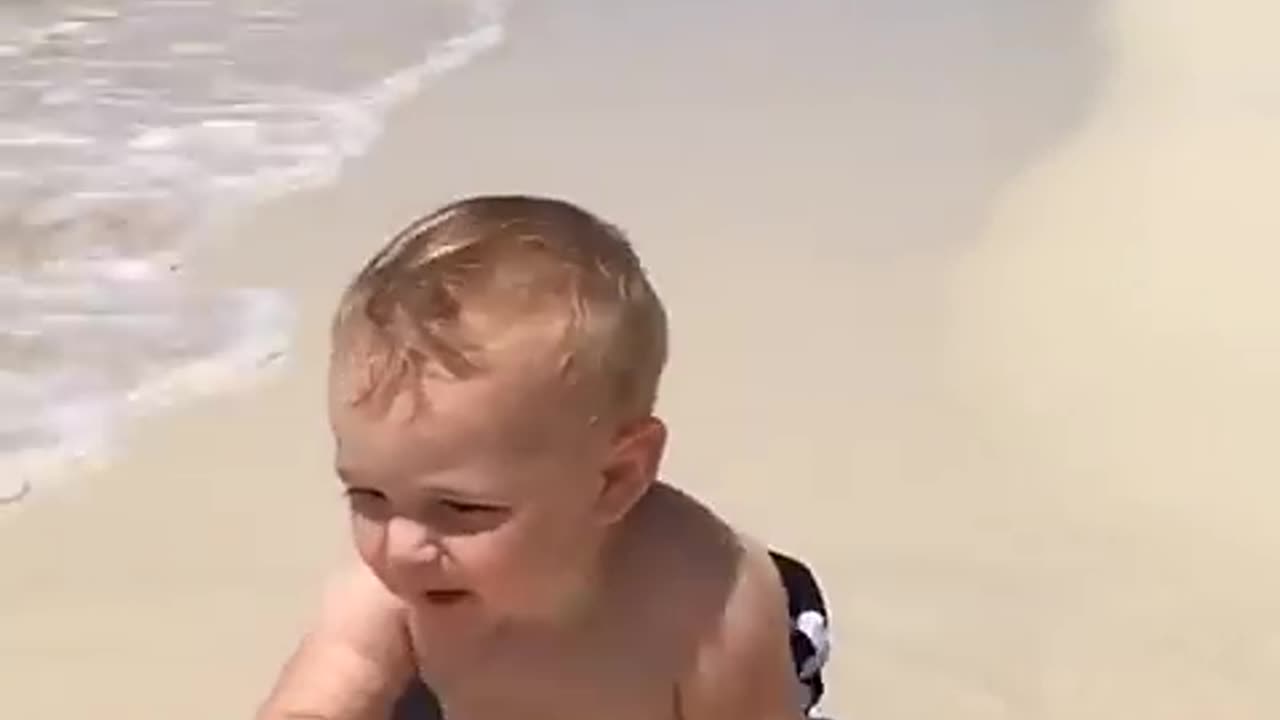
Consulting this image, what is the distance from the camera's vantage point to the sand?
1.33 meters

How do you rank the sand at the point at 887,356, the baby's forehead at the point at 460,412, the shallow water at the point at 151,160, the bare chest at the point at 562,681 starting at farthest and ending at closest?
the shallow water at the point at 151,160 → the sand at the point at 887,356 → the bare chest at the point at 562,681 → the baby's forehead at the point at 460,412

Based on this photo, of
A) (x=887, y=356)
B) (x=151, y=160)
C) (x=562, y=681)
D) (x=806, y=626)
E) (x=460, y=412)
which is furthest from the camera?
(x=151, y=160)

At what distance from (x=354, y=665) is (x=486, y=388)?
0.19 m

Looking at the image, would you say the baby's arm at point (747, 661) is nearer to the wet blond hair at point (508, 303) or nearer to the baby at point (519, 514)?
the baby at point (519, 514)

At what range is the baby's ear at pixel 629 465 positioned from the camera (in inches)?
32.2

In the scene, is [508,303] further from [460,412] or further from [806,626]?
[806,626]

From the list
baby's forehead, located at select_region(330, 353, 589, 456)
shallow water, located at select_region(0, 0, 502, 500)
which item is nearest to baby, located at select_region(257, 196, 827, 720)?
baby's forehead, located at select_region(330, 353, 589, 456)

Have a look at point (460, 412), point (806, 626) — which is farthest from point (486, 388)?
point (806, 626)

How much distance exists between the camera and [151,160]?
6.75 feet

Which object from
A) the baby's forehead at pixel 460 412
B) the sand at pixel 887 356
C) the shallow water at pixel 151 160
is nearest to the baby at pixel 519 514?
the baby's forehead at pixel 460 412

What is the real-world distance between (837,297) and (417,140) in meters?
0.51

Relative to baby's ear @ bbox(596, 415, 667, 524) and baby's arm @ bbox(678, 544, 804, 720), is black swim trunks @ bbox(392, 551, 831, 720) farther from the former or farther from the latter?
baby's ear @ bbox(596, 415, 667, 524)

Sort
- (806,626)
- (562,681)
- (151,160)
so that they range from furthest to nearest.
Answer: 1. (151,160)
2. (806,626)
3. (562,681)

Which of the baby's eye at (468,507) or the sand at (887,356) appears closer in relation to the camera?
the baby's eye at (468,507)
